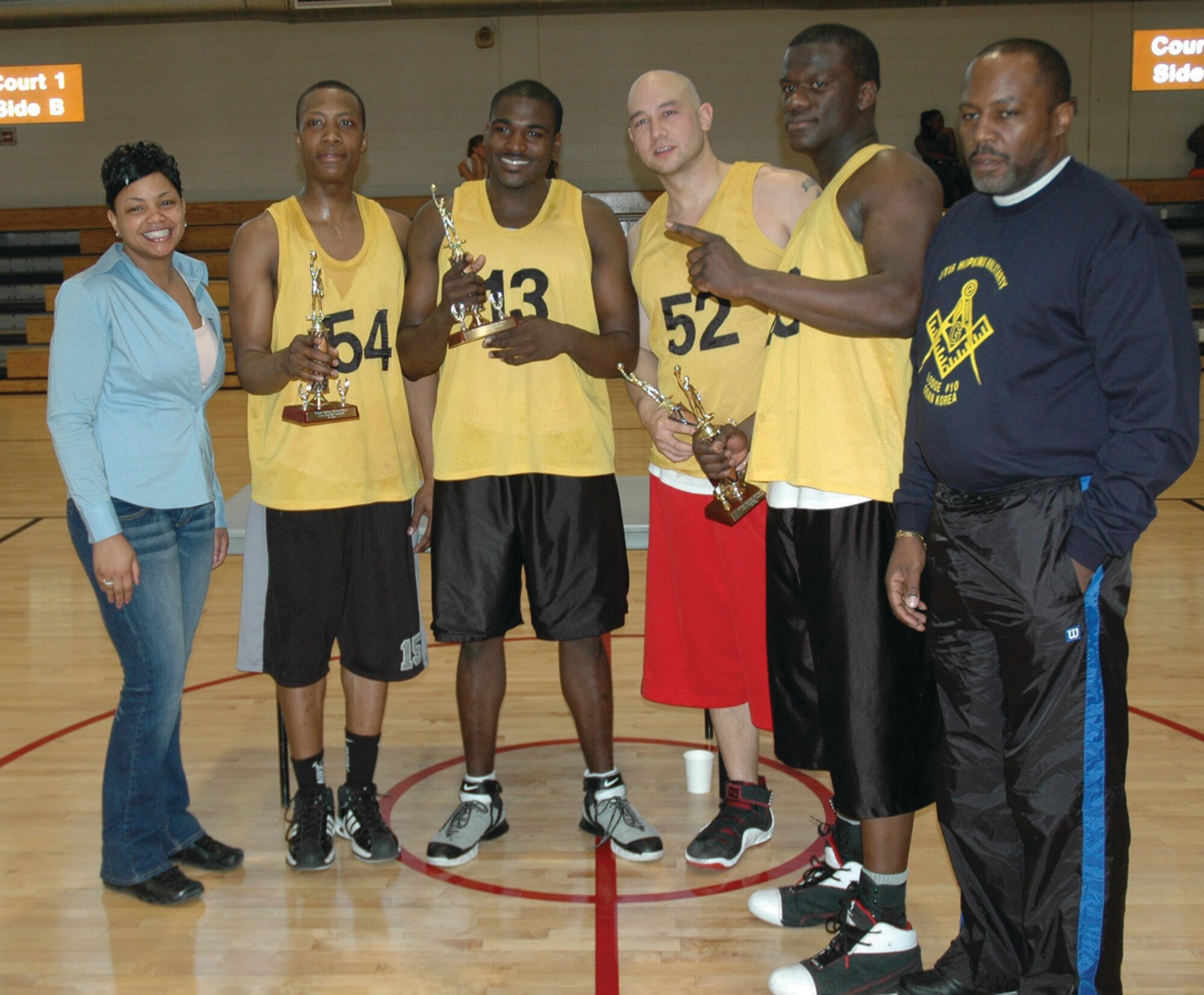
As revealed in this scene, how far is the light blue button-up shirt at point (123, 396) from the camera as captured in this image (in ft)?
8.57

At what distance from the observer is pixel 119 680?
432cm

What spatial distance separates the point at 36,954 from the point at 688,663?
5.23 ft

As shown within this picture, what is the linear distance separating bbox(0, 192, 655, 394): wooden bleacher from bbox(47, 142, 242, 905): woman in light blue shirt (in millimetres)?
10522

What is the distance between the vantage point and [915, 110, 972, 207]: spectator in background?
12461 mm

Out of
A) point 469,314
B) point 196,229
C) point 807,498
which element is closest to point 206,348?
point 469,314

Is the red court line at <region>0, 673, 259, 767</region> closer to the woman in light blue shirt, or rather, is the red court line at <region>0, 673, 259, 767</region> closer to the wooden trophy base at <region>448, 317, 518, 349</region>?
the woman in light blue shirt

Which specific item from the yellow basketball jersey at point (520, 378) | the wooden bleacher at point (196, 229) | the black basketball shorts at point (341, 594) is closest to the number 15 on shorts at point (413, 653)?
the black basketball shorts at point (341, 594)

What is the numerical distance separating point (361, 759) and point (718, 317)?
1.43 meters

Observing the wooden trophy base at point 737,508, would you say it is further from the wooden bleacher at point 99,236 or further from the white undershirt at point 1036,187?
the wooden bleacher at point 99,236

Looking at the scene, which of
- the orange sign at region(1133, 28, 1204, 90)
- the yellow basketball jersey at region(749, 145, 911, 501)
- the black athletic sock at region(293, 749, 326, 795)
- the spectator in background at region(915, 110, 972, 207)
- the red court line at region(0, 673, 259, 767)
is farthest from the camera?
the orange sign at region(1133, 28, 1204, 90)

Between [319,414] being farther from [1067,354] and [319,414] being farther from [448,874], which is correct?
[1067,354]

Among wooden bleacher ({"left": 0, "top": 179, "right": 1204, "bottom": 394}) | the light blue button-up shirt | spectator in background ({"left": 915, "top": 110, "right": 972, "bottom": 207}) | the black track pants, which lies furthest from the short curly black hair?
spectator in background ({"left": 915, "top": 110, "right": 972, "bottom": 207})

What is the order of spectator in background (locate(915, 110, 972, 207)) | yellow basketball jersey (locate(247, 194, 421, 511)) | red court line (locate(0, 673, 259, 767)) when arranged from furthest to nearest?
spectator in background (locate(915, 110, 972, 207)) → red court line (locate(0, 673, 259, 767)) → yellow basketball jersey (locate(247, 194, 421, 511))

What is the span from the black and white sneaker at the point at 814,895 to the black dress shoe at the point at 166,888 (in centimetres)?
129
